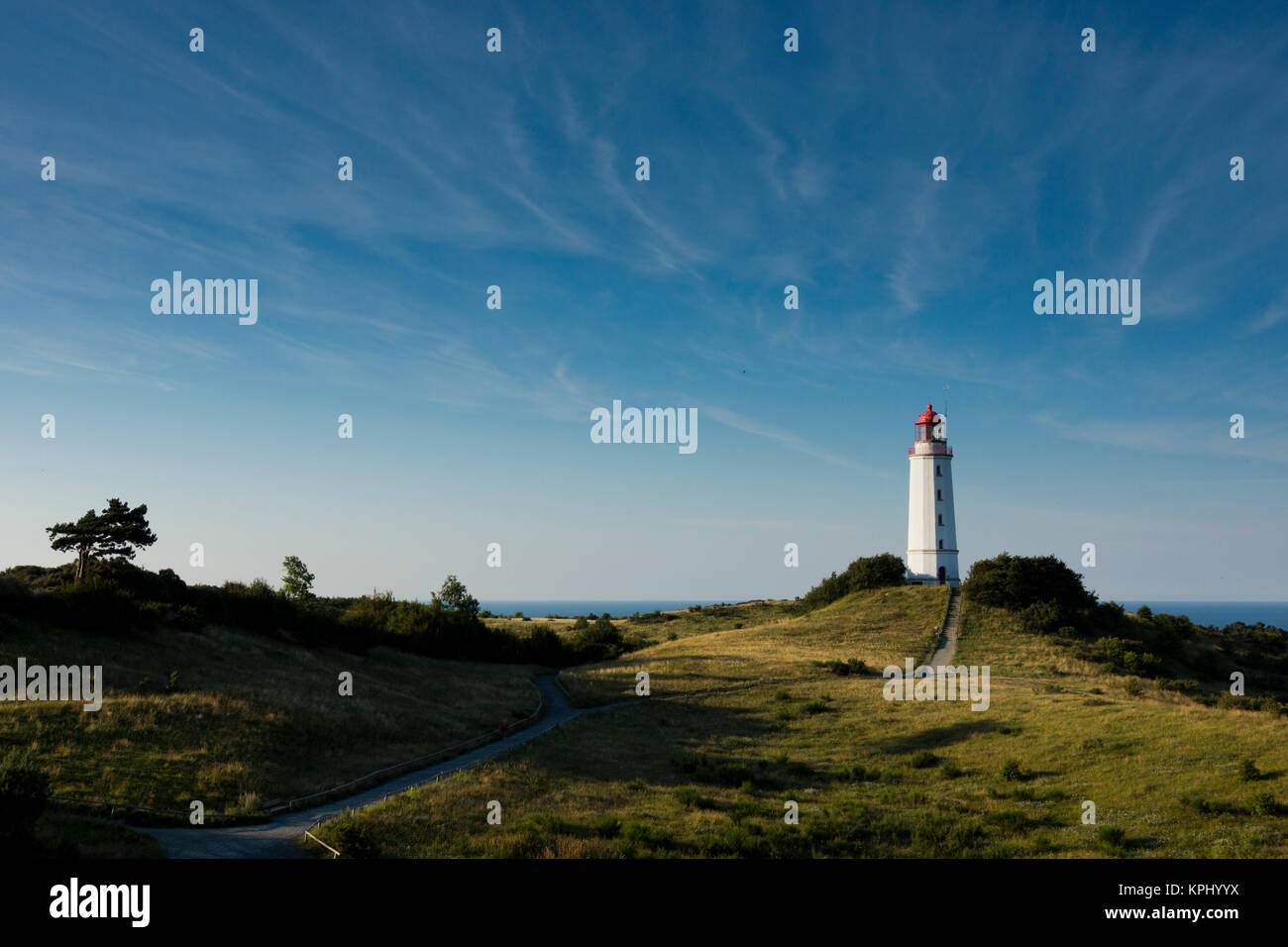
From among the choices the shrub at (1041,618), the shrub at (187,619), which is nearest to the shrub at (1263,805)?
the shrub at (1041,618)

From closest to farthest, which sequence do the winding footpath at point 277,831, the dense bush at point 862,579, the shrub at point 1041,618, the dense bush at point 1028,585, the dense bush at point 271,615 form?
the winding footpath at point 277,831 < the dense bush at point 271,615 < the shrub at point 1041,618 < the dense bush at point 1028,585 < the dense bush at point 862,579

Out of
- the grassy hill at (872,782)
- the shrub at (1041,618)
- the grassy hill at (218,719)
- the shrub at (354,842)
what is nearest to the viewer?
the shrub at (354,842)

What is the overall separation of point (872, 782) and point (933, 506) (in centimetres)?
5176

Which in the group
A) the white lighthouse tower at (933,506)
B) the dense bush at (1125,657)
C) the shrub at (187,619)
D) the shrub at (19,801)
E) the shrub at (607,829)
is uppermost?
the white lighthouse tower at (933,506)

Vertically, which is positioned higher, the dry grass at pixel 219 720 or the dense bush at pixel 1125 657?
the dry grass at pixel 219 720

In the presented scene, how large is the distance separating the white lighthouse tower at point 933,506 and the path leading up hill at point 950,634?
2.94 meters

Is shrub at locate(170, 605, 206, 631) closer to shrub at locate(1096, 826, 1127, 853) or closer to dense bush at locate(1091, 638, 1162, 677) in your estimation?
shrub at locate(1096, 826, 1127, 853)

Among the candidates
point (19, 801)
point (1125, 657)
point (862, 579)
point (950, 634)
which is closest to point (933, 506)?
point (862, 579)

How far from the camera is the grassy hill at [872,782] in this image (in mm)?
17859

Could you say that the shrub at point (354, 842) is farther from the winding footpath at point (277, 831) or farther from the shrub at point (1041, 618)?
the shrub at point (1041, 618)
